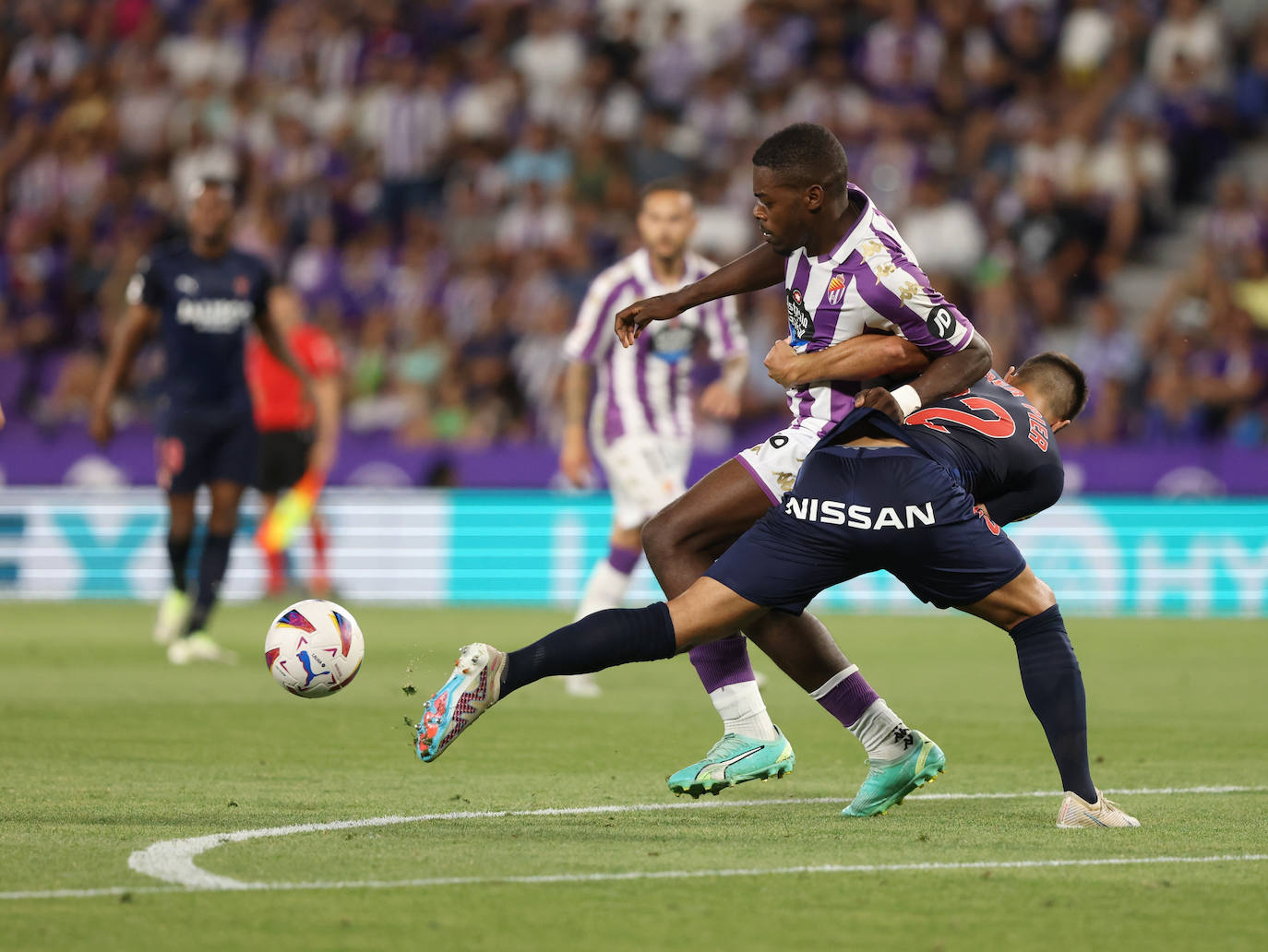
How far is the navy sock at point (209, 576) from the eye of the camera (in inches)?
456

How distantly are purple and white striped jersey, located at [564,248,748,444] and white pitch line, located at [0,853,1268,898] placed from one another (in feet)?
18.2

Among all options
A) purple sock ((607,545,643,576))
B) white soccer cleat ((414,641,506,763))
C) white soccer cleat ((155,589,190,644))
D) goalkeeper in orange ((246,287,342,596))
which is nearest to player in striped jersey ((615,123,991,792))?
white soccer cleat ((414,641,506,763))

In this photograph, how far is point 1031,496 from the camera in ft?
19.9

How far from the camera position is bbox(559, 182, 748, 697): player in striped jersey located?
10258 millimetres

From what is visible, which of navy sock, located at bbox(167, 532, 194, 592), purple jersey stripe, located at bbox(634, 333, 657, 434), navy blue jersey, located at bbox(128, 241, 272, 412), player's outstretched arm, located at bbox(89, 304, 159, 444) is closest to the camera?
purple jersey stripe, located at bbox(634, 333, 657, 434)

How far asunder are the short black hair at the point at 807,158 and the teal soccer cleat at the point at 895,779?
166 centimetres

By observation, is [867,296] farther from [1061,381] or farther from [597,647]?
[597,647]

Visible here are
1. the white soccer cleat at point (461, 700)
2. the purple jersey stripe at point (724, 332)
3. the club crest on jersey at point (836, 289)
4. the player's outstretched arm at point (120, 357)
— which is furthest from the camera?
the player's outstretched arm at point (120, 357)

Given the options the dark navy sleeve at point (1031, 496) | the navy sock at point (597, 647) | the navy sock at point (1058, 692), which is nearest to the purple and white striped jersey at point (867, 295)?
the dark navy sleeve at point (1031, 496)

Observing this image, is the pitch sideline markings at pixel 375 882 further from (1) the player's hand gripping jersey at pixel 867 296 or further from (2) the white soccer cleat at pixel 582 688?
(2) the white soccer cleat at pixel 582 688

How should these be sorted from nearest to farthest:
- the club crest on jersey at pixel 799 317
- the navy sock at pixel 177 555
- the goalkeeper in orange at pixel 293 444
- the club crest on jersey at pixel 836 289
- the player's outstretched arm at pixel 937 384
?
the player's outstretched arm at pixel 937 384
the club crest on jersey at pixel 836 289
the club crest on jersey at pixel 799 317
the navy sock at pixel 177 555
the goalkeeper in orange at pixel 293 444

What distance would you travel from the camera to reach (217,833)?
545 centimetres

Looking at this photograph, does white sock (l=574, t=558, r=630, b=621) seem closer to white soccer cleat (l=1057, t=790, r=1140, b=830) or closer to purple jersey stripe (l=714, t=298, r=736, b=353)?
purple jersey stripe (l=714, t=298, r=736, b=353)

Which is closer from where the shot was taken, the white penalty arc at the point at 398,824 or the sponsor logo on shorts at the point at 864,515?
the white penalty arc at the point at 398,824
